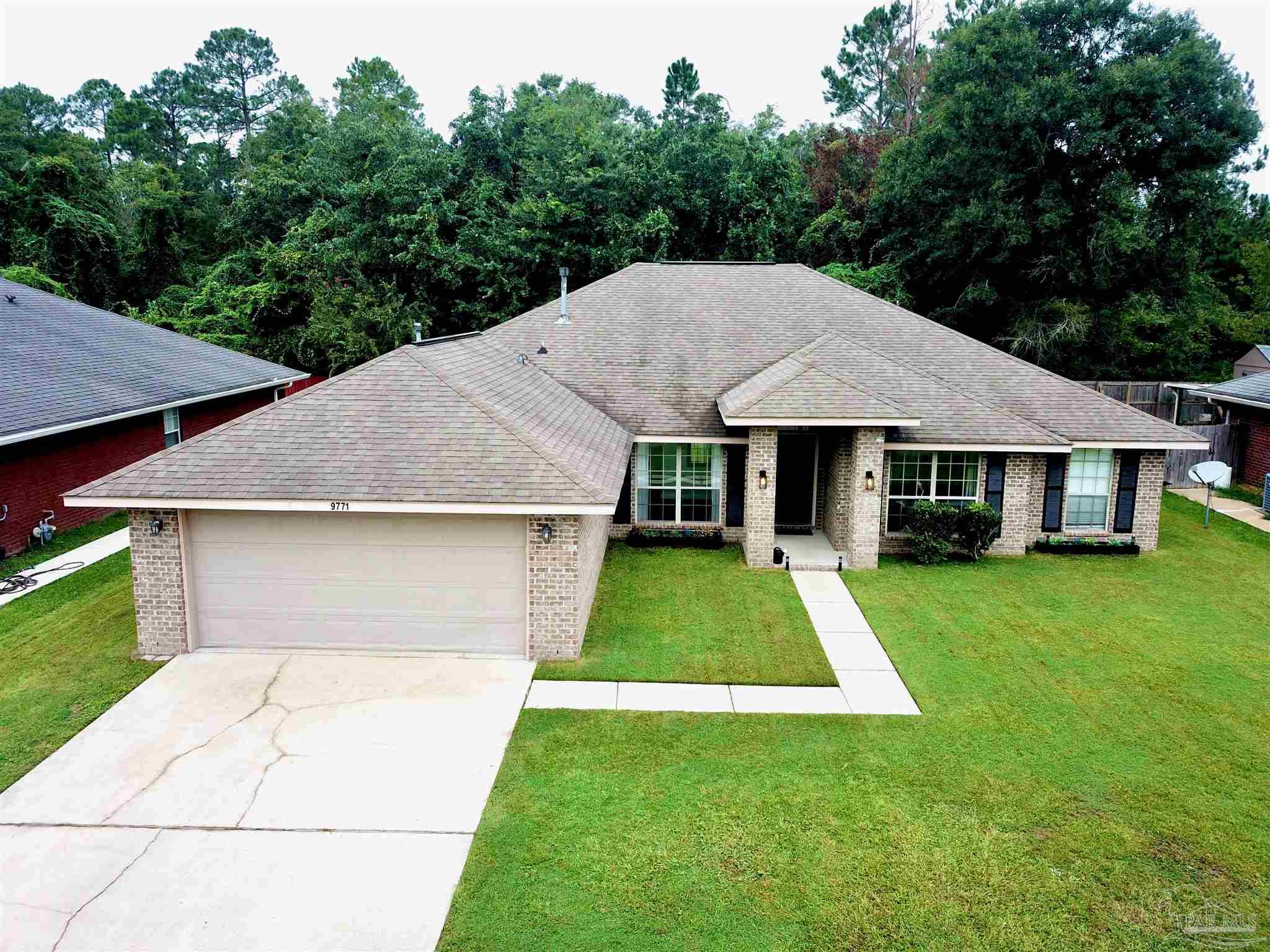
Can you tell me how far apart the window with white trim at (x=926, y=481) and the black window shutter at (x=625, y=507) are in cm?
491

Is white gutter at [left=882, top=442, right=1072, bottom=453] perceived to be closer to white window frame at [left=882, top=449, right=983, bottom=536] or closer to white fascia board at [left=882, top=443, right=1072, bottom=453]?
white fascia board at [left=882, top=443, right=1072, bottom=453]

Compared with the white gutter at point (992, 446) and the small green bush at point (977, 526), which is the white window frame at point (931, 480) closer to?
the white gutter at point (992, 446)

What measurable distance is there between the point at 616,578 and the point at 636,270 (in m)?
9.94

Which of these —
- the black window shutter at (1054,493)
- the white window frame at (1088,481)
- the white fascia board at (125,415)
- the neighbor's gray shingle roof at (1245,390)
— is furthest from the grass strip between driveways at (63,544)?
the neighbor's gray shingle roof at (1245,390)

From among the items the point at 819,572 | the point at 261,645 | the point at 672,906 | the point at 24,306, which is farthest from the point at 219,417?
the point at 672,906

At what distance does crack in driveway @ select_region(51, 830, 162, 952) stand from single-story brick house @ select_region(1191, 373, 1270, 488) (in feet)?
74.5

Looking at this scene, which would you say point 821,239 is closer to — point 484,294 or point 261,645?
point 484,294

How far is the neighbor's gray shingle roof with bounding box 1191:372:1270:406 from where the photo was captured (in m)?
19.4

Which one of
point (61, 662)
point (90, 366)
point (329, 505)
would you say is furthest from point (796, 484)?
point (90, 366)

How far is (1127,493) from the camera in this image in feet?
50.6

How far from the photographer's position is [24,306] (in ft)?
64.1

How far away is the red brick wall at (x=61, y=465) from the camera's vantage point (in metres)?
14.3

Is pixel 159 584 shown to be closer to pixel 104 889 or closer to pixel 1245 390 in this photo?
pixel 104 889

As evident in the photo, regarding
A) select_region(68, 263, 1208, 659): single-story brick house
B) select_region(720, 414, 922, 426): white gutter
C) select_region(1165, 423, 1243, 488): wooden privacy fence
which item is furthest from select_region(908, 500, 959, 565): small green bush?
select_region(1165, 423, 1243, 488): wooden privacy fence
